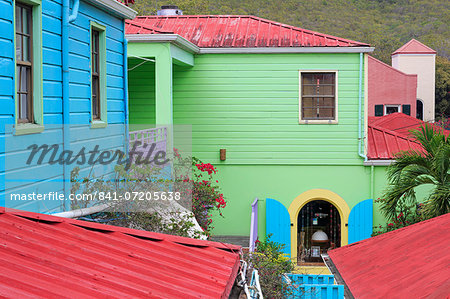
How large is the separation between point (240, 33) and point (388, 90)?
25.1 m

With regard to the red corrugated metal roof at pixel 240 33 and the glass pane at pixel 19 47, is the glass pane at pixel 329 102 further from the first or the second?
the glass pane at pixel 19 47

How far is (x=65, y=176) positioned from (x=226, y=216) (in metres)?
9.28

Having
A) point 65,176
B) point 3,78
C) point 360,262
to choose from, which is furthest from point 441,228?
point 3,78

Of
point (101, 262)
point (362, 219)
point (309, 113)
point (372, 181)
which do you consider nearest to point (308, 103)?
point (309, 113)

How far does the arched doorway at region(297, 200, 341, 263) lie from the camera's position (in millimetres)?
18484

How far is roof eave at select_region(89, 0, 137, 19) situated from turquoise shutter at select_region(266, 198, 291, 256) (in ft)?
25.4

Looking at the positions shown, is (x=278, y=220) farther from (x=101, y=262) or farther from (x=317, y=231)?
(x=101, y=262)

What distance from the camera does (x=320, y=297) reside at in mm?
9703

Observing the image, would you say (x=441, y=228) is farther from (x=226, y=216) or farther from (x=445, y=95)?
(x=445, y=95)

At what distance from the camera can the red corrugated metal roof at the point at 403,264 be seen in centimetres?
586

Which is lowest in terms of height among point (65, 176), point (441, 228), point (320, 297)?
point (320, 297)

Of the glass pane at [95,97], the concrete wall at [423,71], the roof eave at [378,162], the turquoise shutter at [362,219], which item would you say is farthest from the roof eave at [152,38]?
the concrete wall at [423,71]

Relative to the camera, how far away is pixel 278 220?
16.8m

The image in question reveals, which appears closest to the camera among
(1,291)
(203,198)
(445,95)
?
(1,291)
